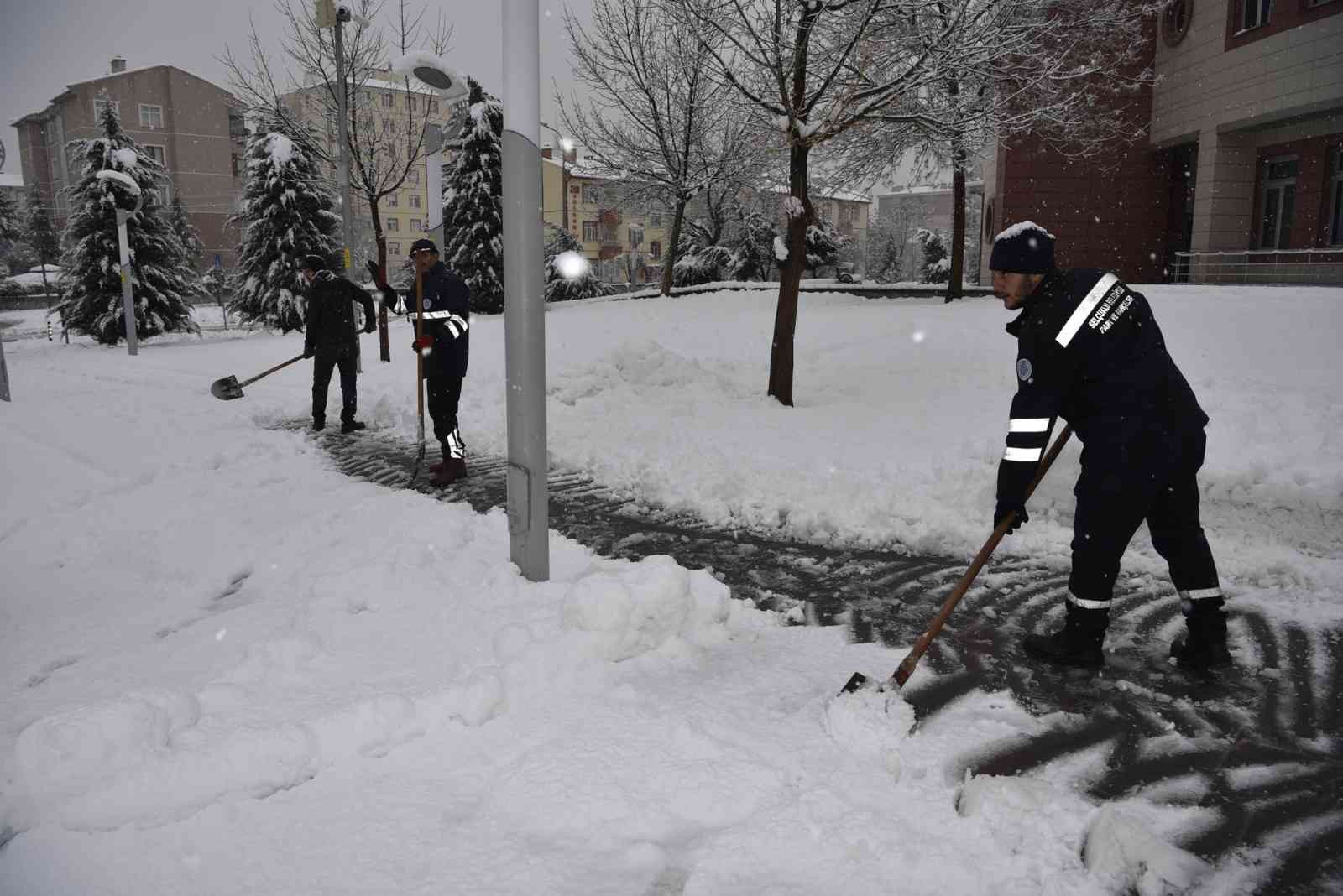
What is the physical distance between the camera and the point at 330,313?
9.40 m

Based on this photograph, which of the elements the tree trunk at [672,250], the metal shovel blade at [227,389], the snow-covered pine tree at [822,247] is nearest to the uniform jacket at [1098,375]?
the metal shovel blade at [227,389]

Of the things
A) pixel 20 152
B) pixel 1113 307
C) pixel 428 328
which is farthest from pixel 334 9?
pixel 20 152

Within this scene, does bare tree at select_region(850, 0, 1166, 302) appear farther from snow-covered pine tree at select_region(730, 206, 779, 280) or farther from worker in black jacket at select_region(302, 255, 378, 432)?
snow-covered pine tree at select_region(730, 206, 779, 280)

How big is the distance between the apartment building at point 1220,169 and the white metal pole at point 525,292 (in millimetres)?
18609

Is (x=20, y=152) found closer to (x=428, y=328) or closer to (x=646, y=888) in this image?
(x=428, y=328)

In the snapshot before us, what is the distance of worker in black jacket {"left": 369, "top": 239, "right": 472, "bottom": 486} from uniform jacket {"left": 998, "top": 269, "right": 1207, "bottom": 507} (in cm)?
488

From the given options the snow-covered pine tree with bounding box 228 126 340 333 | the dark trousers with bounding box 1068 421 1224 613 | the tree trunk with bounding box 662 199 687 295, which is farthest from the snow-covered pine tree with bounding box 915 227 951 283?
the dark trousers with bounding box 1068 421 1224 613

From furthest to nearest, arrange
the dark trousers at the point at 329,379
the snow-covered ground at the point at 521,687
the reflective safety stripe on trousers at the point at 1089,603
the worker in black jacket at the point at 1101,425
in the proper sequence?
the dark trousers at the point at 329,379 → the reflective safety stripe on trousers at the point at 1089,603 → the worker in black jacket at the point at 1101,425 → the snow-covered ground at the point at 521,687

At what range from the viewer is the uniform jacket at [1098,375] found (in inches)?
134

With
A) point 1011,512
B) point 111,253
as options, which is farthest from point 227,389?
point 111,253

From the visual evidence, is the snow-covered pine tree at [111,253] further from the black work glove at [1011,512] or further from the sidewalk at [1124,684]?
the black work glove at [1011,512]

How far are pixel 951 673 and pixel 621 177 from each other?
2297 cm

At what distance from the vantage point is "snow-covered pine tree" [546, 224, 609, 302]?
3138cm

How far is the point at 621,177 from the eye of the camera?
24.6 m
